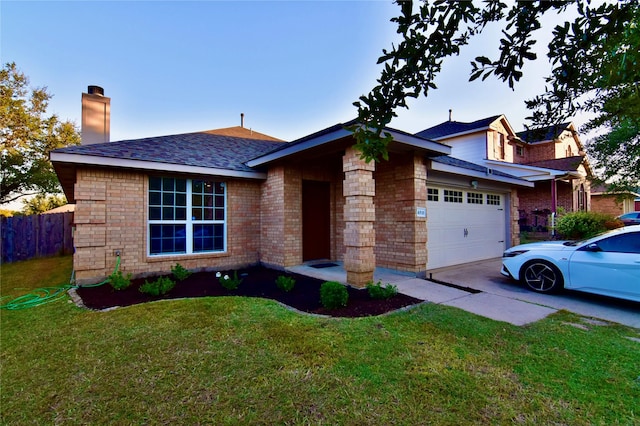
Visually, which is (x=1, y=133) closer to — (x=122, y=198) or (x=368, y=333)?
(x=122, y=198)

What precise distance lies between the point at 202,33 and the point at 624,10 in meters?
9.02

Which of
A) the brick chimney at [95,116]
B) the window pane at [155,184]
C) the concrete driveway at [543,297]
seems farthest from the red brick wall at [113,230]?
the concrete driveway at [543,297]

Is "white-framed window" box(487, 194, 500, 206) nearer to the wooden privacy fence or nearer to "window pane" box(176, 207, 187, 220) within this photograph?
"window pane" box(176, 207, 187, 220)

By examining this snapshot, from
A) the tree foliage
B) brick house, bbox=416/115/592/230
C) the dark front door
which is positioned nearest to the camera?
the dark front door

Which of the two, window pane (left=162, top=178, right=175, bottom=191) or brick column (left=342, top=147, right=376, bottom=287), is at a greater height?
window pane (left=162, top=178, right=175, bottom=191)

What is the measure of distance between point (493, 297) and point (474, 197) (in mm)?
4750

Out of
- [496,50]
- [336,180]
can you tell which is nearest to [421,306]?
[496,50]

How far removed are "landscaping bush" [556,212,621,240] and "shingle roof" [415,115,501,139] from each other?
800 centimetres

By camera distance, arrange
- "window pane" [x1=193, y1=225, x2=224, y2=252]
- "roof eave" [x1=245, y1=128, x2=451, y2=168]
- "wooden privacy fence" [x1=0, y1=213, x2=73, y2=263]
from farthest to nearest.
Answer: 1. "wooden privacy fence" [x1=0, y1=213, x2=73, y2=263]
2. "window pane" [x1=193, y1=225, x2=224, y2=252]
3. "roof eave" [x1=245, y1=128, x2=451, y2=168]

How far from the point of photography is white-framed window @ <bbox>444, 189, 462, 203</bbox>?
8477 millimetres

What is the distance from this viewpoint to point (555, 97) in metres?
2.62

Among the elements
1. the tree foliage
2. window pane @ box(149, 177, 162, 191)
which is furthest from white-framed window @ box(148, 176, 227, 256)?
the tree foliage

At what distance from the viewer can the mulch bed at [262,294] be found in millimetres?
4816

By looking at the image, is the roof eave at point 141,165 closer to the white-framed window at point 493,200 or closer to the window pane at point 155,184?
the window pane at point 155,184
